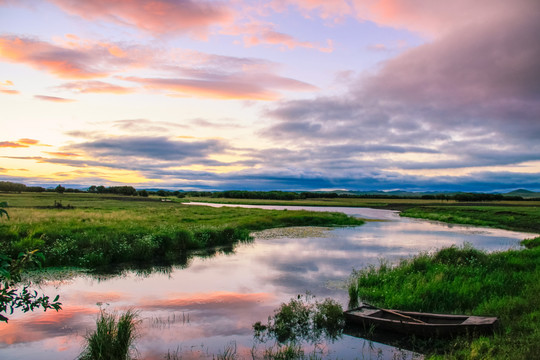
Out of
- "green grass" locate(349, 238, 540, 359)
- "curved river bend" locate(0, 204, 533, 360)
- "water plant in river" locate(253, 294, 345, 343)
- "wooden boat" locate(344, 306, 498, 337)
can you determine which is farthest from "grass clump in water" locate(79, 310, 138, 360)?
"green grass" locate(349, 238, 540, 359)

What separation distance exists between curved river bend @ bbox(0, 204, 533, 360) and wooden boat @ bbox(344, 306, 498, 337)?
0.89 m

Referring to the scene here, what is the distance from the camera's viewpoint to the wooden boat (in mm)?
11414

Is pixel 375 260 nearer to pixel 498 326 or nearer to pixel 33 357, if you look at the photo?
pixel 498 326

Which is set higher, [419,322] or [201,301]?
[419,322]

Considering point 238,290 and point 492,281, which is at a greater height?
point 492,281

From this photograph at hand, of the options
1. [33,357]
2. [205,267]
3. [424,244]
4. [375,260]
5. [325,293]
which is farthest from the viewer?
[424,244]

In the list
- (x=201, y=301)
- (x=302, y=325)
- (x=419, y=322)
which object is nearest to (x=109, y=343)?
(x=302, y=325)

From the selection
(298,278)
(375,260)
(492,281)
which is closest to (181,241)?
(298,278)

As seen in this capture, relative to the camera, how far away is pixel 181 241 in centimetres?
3114

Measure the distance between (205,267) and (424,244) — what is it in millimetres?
22716

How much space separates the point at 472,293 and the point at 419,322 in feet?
16.3

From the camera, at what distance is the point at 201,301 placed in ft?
57.3

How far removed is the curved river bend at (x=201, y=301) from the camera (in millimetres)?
11883

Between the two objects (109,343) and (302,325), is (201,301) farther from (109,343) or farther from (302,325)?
(109,343)
